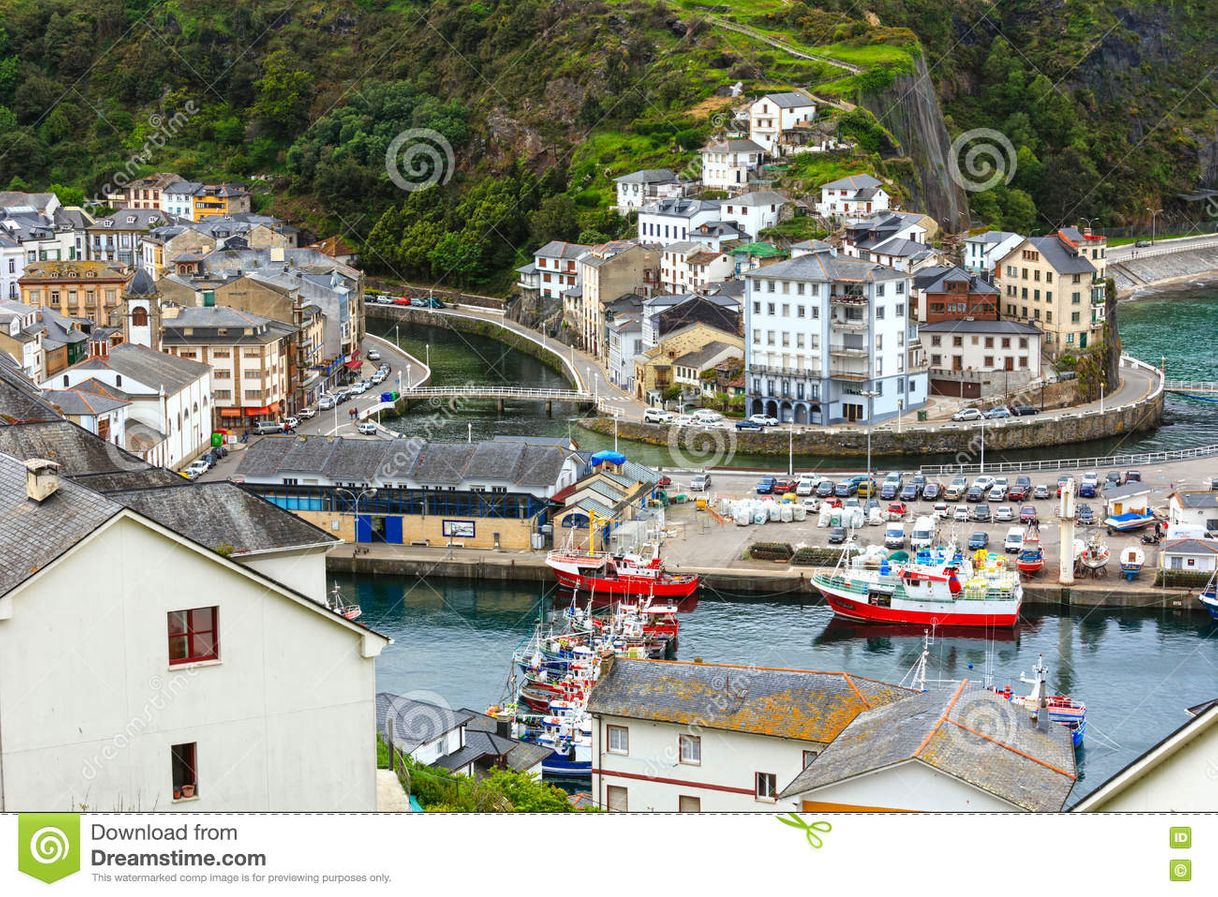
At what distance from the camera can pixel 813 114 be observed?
5428 centimetres

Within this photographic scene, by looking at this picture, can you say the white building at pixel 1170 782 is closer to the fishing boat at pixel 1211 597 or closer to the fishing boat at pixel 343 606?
the fishing boat at pixel 343 606

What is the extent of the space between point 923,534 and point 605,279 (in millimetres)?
21146

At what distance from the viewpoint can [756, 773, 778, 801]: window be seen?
14195 mm

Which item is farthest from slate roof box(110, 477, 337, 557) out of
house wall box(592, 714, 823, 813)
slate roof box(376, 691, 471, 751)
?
slate roof box(376, 691, 471, 751)

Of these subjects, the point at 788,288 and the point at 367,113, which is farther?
the point at 367,113

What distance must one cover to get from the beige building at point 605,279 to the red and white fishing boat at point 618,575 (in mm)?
19956

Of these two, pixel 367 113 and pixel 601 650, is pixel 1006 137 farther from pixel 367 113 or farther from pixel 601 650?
pixel 601 650

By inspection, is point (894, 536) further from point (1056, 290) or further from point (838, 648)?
point (1056, 290)

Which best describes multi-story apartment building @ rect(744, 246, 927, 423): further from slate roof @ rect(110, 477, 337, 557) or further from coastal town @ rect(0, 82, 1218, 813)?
slate roof @ rect(110, 477, 337, 557)

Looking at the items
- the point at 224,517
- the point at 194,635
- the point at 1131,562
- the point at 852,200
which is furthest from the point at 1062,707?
the point at 852,200

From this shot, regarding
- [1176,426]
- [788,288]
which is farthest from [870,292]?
[1176,426]

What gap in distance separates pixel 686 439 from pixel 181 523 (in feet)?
96.4

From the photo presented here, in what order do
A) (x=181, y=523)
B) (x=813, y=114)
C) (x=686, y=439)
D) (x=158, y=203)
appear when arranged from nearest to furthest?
(x=181, y=523) < (x=686, y=439) < (x=813, y=114) < (x=158, y=203)

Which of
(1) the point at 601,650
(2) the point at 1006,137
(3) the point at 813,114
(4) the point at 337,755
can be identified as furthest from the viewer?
(2) the point at 1006,137
